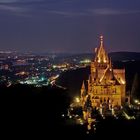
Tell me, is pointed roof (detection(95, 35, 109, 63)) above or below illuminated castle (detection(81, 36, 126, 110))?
above

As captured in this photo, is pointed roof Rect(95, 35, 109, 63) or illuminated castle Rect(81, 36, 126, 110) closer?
illuminated castle Rect(81, 36, 126, 110)

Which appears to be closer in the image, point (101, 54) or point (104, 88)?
point (104, 88)

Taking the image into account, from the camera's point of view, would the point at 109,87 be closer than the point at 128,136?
No

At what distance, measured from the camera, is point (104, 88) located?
77938 mm

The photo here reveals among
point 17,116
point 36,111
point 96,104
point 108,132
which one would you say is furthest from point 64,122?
point 96,104

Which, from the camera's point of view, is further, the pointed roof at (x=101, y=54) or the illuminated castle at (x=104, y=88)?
the pointed roof at (x=101, y=54)

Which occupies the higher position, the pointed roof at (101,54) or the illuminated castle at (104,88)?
the pointed roof at (101,54)

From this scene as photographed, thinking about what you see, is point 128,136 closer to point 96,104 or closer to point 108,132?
point 108,132

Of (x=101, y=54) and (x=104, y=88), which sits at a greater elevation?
(x=101, y=54)

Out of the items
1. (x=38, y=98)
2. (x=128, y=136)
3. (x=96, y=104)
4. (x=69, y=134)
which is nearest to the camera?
(x=128, y=136)

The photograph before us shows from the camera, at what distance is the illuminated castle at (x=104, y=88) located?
7575cm

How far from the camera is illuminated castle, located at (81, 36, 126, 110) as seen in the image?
249 ft

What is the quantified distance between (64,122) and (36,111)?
274 cm

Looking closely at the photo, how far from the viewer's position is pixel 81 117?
6338 centimetres
